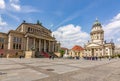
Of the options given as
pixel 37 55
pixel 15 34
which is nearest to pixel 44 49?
pixel 37 55

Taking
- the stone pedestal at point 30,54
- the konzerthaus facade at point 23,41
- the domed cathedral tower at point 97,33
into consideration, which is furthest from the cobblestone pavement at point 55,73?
the domed cathedral tower at point 97,33

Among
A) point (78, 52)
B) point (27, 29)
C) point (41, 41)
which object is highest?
point (27, 29)

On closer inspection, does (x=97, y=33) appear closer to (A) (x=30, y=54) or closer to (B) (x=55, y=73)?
(A) (x=30, y=54)

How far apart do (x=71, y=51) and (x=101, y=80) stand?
397 feet

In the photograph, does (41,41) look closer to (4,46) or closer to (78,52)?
(4,46)

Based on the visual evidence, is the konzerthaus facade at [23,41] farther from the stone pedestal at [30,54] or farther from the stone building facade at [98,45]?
the stone building facade at [98,45]

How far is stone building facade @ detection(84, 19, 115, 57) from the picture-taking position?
354 feet

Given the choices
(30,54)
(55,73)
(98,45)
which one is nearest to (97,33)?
(98,45)

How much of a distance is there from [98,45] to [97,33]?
13410mm

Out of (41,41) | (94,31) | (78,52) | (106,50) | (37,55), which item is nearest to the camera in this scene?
(37,55)

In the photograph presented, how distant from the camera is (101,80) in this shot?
941 centimetres

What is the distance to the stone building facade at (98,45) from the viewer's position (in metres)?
108

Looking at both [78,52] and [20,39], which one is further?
[78,52]

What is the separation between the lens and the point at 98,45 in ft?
361
